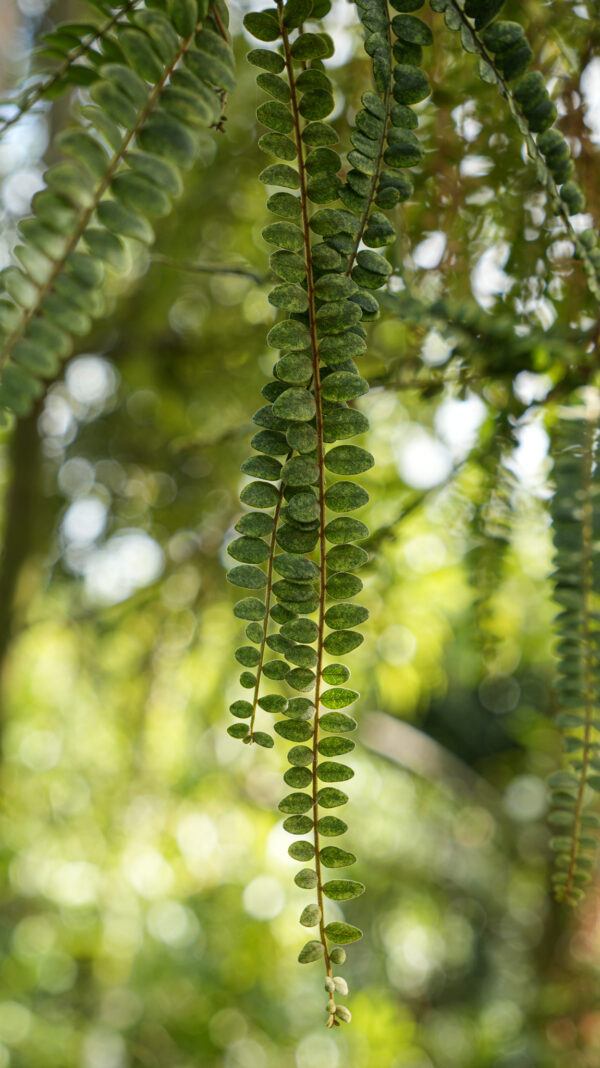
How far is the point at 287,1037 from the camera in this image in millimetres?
1455

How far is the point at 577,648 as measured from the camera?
44 centimetres

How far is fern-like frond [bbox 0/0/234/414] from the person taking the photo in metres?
0.22

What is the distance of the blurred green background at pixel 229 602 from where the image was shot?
558 millimetres

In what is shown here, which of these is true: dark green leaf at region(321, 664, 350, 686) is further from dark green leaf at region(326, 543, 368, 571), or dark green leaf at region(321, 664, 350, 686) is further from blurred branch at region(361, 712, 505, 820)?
blurred branch at region(361, 712, 505, 820)

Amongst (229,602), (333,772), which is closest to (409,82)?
(333,772)

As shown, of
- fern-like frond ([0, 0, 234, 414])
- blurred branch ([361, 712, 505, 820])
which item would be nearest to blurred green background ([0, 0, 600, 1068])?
blurred branch ([361, 712, 505, 820])

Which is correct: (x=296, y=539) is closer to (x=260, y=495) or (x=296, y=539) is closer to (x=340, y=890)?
(x=260, y=495)

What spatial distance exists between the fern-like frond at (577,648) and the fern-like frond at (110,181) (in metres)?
0.30

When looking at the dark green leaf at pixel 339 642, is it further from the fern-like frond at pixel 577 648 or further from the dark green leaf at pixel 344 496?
the fern-like frond at pixel 577 648

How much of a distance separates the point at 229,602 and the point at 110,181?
79cm

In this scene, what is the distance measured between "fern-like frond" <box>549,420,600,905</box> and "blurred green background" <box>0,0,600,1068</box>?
0.16ft

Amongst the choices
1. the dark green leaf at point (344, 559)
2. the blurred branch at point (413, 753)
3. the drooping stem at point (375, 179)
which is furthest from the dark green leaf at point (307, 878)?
the blurred branch at point (413, 753)

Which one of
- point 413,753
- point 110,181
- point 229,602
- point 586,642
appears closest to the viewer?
point 110,181

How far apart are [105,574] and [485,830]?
1447 millimetres
